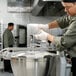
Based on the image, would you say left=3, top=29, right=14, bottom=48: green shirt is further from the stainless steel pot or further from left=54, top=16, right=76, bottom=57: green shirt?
left=54, top=16, right=76, bottom=57: green shirt

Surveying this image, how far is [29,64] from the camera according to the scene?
2.18 meters

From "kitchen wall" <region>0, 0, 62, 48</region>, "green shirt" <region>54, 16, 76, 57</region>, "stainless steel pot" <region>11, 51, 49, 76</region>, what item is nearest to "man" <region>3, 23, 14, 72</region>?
"kitchen wall" <region>0, 0, 62, 48</region>

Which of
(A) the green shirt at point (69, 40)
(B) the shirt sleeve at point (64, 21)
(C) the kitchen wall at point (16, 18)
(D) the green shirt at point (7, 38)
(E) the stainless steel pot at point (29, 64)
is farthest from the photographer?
(C) the kitchen wall at point (16, 18)

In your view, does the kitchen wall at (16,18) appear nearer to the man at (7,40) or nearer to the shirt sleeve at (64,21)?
the man at (7,40)

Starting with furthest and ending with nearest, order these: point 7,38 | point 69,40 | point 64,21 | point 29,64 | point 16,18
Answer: point 16,18 → point 7,38 → point 64,21 → point 29,64 → point 69,40

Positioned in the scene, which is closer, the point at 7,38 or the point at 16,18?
the point at 7,38

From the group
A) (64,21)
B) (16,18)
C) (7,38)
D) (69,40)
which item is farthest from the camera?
(16,18)

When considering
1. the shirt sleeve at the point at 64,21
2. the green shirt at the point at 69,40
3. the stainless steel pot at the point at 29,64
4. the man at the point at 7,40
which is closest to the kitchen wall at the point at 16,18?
the man at the point at 7,40

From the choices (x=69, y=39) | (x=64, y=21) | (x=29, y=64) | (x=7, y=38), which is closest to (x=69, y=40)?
(x=69, y=39)

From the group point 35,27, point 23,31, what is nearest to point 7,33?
point 23,31

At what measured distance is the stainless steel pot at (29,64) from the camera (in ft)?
7.14

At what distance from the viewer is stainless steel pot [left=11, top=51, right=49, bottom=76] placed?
7.14 ft

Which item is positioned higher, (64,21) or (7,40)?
(64,21)

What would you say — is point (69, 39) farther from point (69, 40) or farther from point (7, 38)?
point (7, 38)
